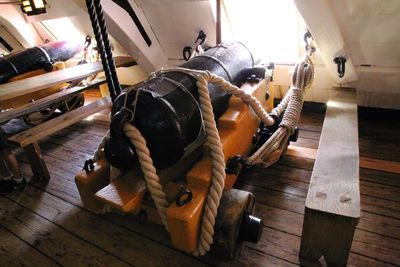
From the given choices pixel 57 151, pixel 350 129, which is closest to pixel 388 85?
pixel 350 129

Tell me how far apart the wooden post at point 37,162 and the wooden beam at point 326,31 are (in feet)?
6.28

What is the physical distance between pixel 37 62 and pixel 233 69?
2.46 metres

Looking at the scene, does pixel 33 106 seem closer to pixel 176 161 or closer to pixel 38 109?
pixel 38 109

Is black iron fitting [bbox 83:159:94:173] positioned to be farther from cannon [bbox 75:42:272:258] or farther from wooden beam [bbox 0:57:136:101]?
wooden beam [bbox 0:57:136:101]

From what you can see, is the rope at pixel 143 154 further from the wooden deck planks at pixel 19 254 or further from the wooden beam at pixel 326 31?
the wooden beam at pixel 326 31

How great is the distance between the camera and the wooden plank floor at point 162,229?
126cm

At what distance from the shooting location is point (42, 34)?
14.1ft

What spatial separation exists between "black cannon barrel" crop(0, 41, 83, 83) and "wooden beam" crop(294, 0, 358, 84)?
266cm

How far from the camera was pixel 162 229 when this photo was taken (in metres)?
1.44

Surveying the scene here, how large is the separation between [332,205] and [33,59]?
10.6 feet

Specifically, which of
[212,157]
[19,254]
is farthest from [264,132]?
[19,254]

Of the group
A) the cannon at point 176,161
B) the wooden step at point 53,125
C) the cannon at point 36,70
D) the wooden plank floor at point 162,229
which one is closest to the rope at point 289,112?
the cannon at point 176,161

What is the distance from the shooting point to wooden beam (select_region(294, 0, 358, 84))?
1628 millimetres

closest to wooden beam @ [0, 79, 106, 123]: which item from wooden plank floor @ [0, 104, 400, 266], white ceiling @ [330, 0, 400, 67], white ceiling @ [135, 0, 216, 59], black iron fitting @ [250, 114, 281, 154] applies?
wooden plank floor @ [0, 104, 400, 266]
